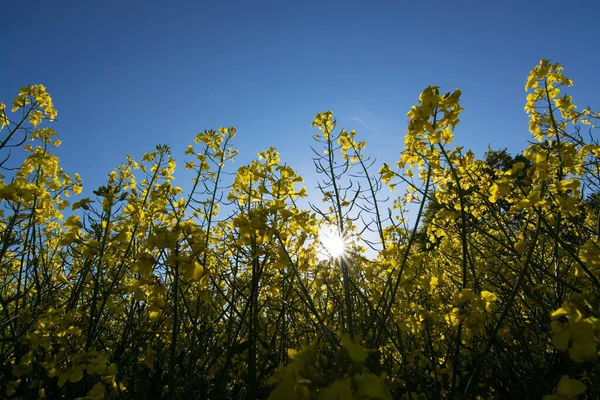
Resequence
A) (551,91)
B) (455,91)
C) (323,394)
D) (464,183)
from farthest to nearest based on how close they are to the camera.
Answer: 1. (464,183)
2. (551,91)
3. (455,91)
4. (323,394)

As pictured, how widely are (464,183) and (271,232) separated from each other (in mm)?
2320

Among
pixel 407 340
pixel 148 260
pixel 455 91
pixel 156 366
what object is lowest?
pixel 407 340

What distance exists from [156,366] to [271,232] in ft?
4.12

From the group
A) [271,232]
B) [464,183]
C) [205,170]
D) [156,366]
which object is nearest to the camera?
[271,232]

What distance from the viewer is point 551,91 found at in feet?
9.21

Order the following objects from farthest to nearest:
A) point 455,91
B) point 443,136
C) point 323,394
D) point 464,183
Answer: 1. point 464,183
2. point 443,136
3. point 455,91
4. point 323,394

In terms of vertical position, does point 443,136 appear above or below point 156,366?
above

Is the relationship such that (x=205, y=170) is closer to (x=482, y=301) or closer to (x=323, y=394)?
(x=482, y=301)

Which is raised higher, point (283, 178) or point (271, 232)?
point (283, 178)

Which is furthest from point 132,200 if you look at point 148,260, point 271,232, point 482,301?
point 482,301

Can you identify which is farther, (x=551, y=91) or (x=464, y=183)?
(x=464, y=183)

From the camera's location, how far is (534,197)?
5.57 ft

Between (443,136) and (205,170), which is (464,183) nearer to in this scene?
(443,136)

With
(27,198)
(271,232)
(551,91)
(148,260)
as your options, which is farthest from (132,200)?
(551,91)
